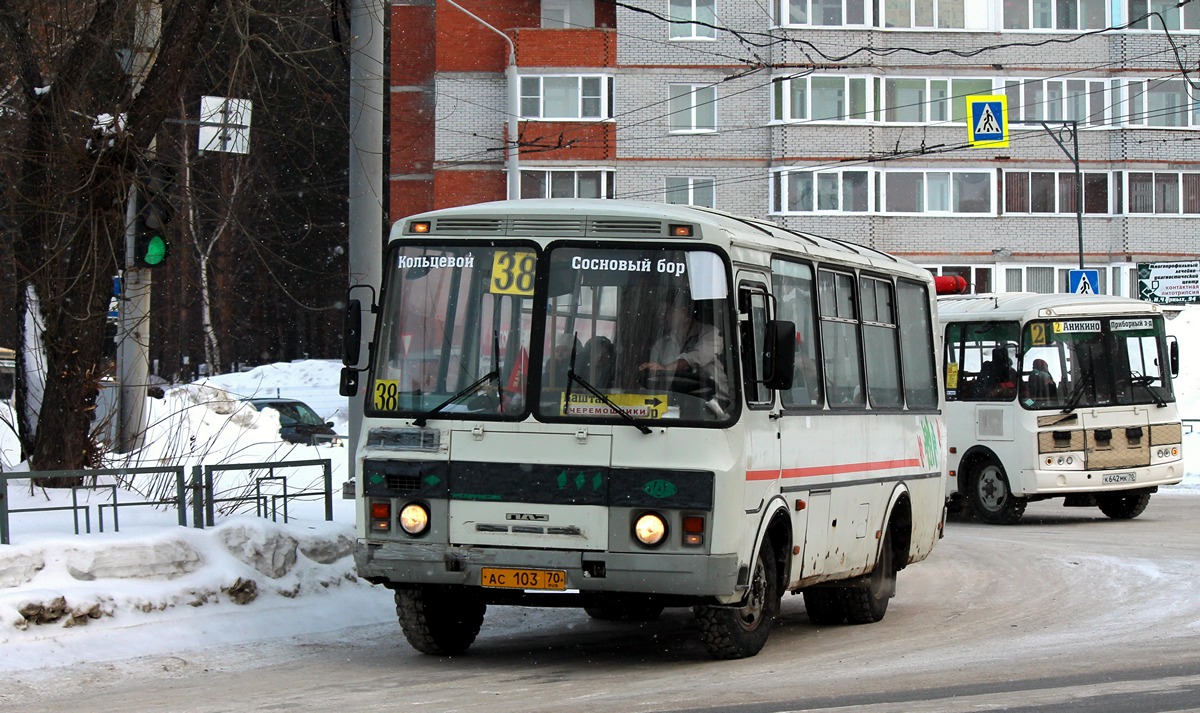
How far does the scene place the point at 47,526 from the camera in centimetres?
1151

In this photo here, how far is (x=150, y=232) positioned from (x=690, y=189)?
39.5m

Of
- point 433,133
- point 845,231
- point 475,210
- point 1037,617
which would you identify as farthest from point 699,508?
point 433,133

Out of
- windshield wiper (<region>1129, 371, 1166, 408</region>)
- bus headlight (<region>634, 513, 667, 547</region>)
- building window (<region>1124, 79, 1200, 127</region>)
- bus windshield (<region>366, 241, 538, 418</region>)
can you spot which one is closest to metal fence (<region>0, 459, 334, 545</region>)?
bus windshield (<region>366, 241, 538, 418</region>)

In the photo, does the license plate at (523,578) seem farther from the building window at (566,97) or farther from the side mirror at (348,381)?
the building window at (566,97)

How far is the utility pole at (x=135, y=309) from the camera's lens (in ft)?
44.2

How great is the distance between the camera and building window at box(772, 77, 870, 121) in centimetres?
5091

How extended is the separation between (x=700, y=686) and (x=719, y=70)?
4377cm

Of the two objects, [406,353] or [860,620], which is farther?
[860,620]

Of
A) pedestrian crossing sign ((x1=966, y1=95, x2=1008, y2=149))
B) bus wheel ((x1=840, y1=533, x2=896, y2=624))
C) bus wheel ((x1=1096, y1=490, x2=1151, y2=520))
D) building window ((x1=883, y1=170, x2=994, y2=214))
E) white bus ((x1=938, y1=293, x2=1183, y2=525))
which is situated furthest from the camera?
building window ((x1=883, y1=170, x2=994, y2=214))

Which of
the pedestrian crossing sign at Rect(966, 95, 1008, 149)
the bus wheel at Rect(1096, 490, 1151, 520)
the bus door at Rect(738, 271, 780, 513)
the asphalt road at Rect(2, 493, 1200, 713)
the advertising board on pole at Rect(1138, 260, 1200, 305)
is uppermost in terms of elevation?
the pedestrian crossing sign at Rect(966, 95, 1008, 149)

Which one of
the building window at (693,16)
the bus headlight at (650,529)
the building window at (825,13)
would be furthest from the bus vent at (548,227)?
the building window at (825,13)

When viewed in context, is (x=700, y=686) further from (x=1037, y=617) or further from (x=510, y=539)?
(x=1037, y=617)

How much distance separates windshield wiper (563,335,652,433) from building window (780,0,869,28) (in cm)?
4289

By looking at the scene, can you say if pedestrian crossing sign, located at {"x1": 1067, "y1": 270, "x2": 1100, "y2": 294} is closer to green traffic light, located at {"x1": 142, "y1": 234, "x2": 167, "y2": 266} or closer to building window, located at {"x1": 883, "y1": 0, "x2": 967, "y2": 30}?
building window, located at {"x1": 883, "y1": 0, "x2": 967, "y2": 30}
